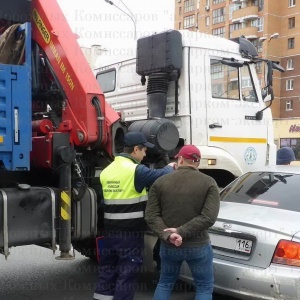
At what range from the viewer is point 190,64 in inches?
234

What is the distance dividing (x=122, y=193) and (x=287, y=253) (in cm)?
147

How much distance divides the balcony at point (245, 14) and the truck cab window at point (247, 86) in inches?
2144

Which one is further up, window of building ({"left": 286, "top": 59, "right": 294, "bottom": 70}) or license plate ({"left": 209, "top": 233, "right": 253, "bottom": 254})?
window of building ({"left": 286, "top": 59, "right": 294, "bottom": 70})

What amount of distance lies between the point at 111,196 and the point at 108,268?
0.68 meters

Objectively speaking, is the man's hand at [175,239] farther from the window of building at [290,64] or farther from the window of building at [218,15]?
the window of building at [218,15]

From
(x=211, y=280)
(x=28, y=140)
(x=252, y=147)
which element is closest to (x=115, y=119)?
(x=28, y=140)

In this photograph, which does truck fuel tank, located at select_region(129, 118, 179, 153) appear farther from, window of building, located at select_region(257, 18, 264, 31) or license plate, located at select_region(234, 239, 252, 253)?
window of building, located at select_region(257, 18, 264, 31)

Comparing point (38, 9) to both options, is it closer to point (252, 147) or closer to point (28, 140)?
point (28, 140)

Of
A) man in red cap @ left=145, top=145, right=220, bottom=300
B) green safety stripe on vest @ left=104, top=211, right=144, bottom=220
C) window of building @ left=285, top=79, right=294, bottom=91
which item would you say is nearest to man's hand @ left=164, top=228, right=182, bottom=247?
man in red cap @ left=145, top=145, right=220, bottom=300

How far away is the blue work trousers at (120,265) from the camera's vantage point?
14.1 feet

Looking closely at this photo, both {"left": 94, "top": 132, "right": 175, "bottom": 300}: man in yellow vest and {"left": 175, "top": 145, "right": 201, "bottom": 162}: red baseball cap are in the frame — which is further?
{"left": 94, "top": 132, "right": 175, "bottom": 300}: man in yellow vest

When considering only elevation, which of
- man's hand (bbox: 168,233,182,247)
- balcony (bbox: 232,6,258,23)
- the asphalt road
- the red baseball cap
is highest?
balcony (bbox: 232,6,258,23)

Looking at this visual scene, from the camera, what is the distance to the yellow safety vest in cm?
433

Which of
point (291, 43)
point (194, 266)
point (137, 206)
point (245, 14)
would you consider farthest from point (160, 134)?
point (245, 14)
